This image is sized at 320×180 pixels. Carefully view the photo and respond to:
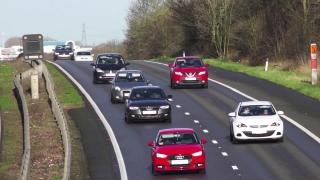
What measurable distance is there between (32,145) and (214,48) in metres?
44.2

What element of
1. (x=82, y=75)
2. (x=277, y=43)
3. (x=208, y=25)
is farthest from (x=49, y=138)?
(x=208, y=25)

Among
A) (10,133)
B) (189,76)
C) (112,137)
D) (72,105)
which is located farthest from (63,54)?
(112,137)

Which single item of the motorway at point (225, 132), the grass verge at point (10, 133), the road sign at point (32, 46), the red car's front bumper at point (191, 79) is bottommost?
the grass verge at point (10, 133)

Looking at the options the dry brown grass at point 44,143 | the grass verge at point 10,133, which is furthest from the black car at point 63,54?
the dry brown grass at point 44,143

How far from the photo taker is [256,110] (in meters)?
25.0

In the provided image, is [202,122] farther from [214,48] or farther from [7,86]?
[214,48]

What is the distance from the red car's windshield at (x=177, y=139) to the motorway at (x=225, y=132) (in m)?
0.86

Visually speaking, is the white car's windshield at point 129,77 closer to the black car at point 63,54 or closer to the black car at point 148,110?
the black car at point 148,110

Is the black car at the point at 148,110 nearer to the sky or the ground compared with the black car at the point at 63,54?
nearer to the ground

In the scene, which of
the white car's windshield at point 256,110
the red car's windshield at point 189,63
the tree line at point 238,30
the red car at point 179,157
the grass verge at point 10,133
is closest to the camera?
the red car at point 179,157

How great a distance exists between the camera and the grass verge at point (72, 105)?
2145 cm

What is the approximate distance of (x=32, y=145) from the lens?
26219 millimetres

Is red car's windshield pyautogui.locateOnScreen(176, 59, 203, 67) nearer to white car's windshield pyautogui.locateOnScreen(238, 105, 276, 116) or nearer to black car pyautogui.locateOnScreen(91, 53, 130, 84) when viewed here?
black car pyautogui.locateOnScreen(91, 53, 130, 84)

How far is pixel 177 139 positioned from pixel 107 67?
23615 mm
